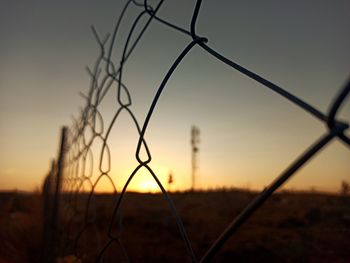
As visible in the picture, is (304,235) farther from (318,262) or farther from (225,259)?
(225,259)

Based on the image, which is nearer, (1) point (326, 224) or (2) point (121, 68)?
(2) point (121, 68)

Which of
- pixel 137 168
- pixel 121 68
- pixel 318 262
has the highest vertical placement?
pixel 121 68

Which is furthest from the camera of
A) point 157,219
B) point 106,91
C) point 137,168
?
point 157,219

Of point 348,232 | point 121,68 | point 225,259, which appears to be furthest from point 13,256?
point 348,232

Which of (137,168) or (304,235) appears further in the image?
(304,235)

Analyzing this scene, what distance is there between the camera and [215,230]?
266 inches

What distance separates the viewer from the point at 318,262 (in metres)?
5.17

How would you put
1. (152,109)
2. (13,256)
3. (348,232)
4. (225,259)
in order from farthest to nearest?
1. (348,232)
2. (225,259)
3. (13,256)
4. (152,109)

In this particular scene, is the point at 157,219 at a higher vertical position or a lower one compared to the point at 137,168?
lower

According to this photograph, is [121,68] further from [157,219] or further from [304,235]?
[157,219]

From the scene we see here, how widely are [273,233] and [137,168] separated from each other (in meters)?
6.81

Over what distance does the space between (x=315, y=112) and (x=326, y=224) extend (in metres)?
8.84

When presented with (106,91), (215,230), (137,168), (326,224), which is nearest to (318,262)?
(215,230)

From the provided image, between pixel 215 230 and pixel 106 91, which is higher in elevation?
pixel 106 91
